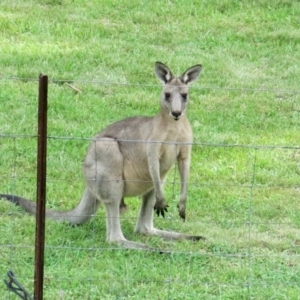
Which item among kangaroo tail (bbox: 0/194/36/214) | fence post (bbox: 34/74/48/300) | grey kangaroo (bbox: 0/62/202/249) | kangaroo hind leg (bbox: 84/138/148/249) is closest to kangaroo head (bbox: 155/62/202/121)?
grey kangaroo (bbox: 0/62/202/249)

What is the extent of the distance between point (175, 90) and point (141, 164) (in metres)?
0.52

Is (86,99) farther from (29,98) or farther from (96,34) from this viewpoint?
(96,34)

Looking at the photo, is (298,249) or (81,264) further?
(298,249)

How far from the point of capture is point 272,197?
7.24 m

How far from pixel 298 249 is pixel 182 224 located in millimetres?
830

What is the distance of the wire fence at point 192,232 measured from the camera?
18.5 feet

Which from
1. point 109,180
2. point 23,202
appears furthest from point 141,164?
point 23,202

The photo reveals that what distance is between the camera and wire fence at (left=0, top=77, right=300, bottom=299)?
5648 millimetres

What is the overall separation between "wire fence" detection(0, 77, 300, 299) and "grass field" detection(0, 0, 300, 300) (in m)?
0.01

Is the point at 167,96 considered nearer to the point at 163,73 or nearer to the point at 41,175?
the point at 163,73

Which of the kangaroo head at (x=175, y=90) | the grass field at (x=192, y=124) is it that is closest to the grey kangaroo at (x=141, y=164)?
the kangaroo head at (x=175, y=90)

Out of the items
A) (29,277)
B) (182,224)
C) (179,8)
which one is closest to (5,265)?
(29,277)

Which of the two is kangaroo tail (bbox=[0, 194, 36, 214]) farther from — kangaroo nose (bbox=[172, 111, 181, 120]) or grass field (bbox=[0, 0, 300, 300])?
kangaroo nose (bbox=[172, 111, 181, 120])

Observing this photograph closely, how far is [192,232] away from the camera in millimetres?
6637
